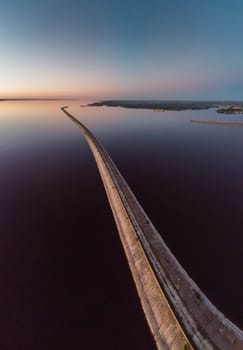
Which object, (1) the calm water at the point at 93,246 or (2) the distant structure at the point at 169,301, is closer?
(2) the distant structure at the point at 169,301

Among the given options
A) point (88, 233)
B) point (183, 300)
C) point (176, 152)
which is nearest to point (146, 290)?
point (183, 300)

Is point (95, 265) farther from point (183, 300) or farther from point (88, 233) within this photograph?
point (183, 300)

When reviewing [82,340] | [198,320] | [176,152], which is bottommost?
[82,340]

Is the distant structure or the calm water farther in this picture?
the calm water

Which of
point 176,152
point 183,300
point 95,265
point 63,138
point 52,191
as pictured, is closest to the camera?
point 183,300
